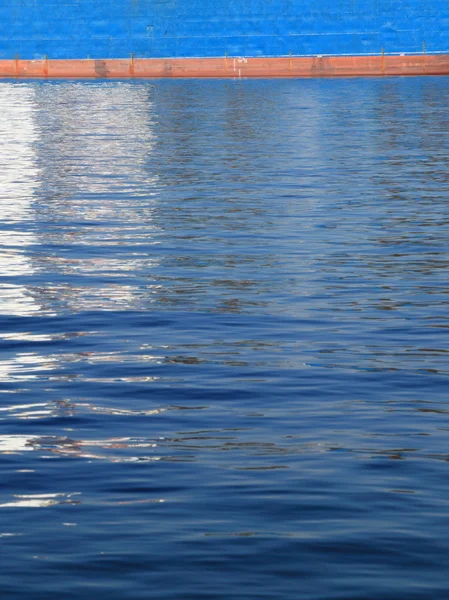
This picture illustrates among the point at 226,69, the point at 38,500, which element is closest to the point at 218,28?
the point at 226,69

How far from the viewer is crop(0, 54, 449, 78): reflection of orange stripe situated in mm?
74938

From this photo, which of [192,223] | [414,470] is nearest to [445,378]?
[414,470]

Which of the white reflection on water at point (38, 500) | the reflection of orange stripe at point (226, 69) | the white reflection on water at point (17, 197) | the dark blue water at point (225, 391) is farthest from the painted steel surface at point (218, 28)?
the white reflection on water at point (38, 500)

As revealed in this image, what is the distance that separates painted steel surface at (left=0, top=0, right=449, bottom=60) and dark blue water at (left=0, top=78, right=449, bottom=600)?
170 ft

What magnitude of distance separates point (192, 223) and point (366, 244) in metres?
3.17

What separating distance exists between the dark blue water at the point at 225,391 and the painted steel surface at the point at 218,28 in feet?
170

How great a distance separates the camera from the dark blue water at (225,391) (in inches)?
237

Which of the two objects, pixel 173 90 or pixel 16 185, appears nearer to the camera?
pixel 16 185

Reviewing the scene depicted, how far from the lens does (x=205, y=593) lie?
563cm

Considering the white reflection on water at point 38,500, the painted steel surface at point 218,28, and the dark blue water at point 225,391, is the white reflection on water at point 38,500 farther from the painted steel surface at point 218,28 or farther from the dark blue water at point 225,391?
the painted steel surface at point 218,28

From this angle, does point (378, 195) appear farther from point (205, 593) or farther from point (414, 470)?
point (205, 593)

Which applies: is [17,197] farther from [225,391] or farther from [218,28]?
[218,28]

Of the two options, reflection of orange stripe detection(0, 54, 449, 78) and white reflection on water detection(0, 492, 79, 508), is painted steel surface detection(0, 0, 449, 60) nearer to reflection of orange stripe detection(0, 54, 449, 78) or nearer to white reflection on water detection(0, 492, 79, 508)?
reflection of orange stripe detection(0, 54, 449, 78)

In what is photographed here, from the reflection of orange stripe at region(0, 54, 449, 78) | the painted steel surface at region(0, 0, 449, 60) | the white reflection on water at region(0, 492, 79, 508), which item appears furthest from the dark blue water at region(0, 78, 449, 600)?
the reflection of orange stripe at region(0, 54, 449, 78)
